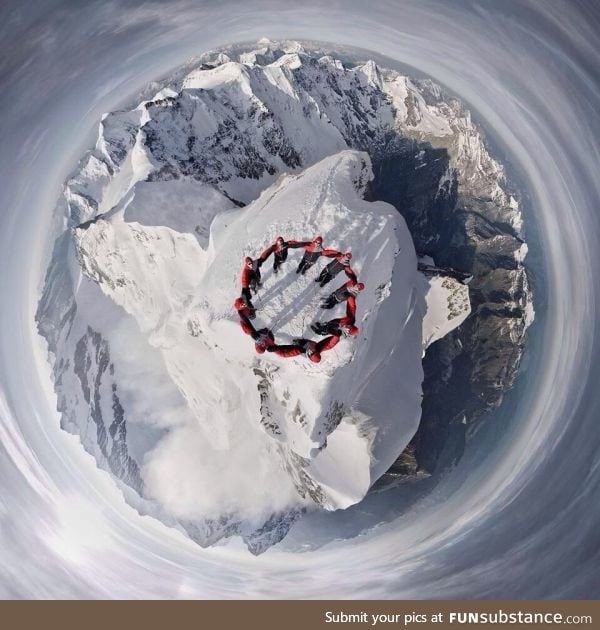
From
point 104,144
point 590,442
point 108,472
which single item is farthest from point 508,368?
point 104,144

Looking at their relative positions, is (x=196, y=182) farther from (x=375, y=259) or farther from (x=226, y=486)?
(x=226, y=486)

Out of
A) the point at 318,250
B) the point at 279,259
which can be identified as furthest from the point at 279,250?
the point at 318,250

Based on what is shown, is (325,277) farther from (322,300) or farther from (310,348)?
(310,348)

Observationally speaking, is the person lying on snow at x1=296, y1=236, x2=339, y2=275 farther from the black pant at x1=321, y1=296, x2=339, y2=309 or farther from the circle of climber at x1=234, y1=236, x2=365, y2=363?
the black pant at x1=321, y1=296, x2=339, y2=309

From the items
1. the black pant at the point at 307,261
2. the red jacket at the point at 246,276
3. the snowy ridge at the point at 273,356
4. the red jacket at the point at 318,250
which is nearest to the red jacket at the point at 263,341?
the red jacket at the point at 246,276

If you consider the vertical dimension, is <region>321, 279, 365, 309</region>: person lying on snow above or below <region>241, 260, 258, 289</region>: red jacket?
below

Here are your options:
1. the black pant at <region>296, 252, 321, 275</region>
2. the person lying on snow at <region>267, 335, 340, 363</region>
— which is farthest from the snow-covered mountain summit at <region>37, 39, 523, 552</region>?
the person lying on snow at <region>267, 335, 340, 363</region>

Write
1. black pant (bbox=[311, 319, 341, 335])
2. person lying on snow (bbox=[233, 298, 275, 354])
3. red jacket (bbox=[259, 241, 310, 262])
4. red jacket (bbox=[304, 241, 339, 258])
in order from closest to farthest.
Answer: person lying on snow (bbox=[233, 298, 275, 354])
red jacket (bbox=[304, 241, 339, 258])
red jacket (bbox=[259, 241, 310, 262])
black pant (bbox=[311, 319, 341, 335])

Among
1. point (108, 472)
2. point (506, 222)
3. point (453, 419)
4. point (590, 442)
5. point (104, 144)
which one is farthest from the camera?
point (506, 222)
